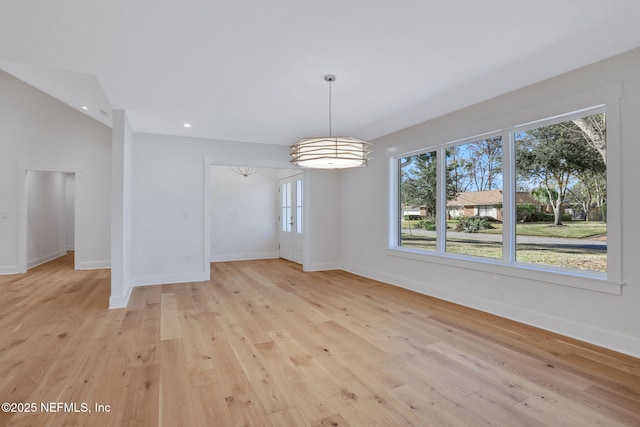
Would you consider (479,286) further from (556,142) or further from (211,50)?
(211,50)

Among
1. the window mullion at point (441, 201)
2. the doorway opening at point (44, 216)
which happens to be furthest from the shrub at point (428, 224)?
the doorway opening at point (44, 216)

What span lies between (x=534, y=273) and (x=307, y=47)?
309 centimetres

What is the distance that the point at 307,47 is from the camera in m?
2.66

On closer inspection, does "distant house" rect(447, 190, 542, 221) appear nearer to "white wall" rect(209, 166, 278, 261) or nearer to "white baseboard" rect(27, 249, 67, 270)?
"white wall" rect(209, 166, 278, 261)

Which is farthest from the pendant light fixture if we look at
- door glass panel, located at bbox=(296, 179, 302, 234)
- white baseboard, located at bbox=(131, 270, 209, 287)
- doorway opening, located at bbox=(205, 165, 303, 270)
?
doorway opening, located at bbox=(205, 165, 303, 270)

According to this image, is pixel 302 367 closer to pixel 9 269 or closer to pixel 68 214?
pixel 9 269

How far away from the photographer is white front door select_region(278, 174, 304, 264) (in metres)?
7.34

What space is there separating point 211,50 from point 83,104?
3.95 meters

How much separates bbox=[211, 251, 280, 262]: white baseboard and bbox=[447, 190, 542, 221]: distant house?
5.03 metres

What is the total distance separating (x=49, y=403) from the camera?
1976 millimetres

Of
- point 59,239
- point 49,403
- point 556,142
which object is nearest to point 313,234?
point 556,142

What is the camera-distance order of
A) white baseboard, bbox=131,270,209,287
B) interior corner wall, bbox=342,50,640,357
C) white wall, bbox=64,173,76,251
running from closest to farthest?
interior corner wall, bbox=342,50,640,357
white baseboard, bbox=131,270,209,287
white wall, bbox=64,173,76,251

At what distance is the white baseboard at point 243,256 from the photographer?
307 inches

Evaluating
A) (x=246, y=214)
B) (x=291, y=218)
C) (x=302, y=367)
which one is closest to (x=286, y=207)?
(x=291, y=218)
